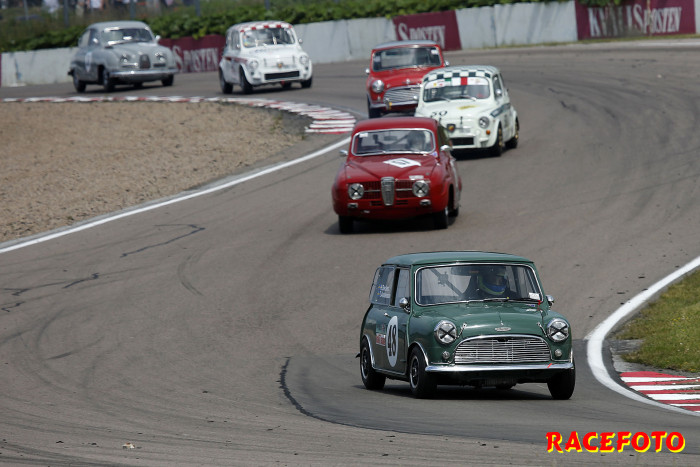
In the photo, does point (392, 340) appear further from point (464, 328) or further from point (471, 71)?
point (471, 71)

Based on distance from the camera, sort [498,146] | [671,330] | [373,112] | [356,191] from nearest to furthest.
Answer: [671,330]
[356,191]
[498,146]
[373,112]

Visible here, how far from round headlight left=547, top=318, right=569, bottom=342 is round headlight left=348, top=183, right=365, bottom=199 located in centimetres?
854

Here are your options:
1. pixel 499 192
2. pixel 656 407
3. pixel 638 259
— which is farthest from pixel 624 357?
pixel 499 192

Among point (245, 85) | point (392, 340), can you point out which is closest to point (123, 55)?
point (245, 85)

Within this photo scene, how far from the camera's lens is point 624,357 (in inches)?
466

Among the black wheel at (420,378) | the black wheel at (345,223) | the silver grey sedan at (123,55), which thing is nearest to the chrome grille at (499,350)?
the black wheel at (420,378)

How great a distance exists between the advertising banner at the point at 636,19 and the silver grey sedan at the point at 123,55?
45.1 feet

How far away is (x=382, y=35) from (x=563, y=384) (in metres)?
33.6

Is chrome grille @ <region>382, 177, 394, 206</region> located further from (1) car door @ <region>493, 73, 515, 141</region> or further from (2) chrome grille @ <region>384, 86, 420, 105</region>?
(2) chrome grille @ <region>384, 86, 420, 105</region>

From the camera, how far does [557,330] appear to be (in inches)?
366

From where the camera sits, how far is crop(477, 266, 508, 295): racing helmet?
390 inches

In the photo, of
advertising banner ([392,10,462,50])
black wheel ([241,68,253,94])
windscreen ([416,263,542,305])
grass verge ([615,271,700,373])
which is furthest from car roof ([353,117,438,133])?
advertising banner ([392,10,462,50])

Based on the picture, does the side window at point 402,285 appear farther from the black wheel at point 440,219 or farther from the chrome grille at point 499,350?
the black wheel at point 440,219

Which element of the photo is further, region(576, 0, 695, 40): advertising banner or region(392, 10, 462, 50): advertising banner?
region(392, 10, 462, 50): advertising banner
